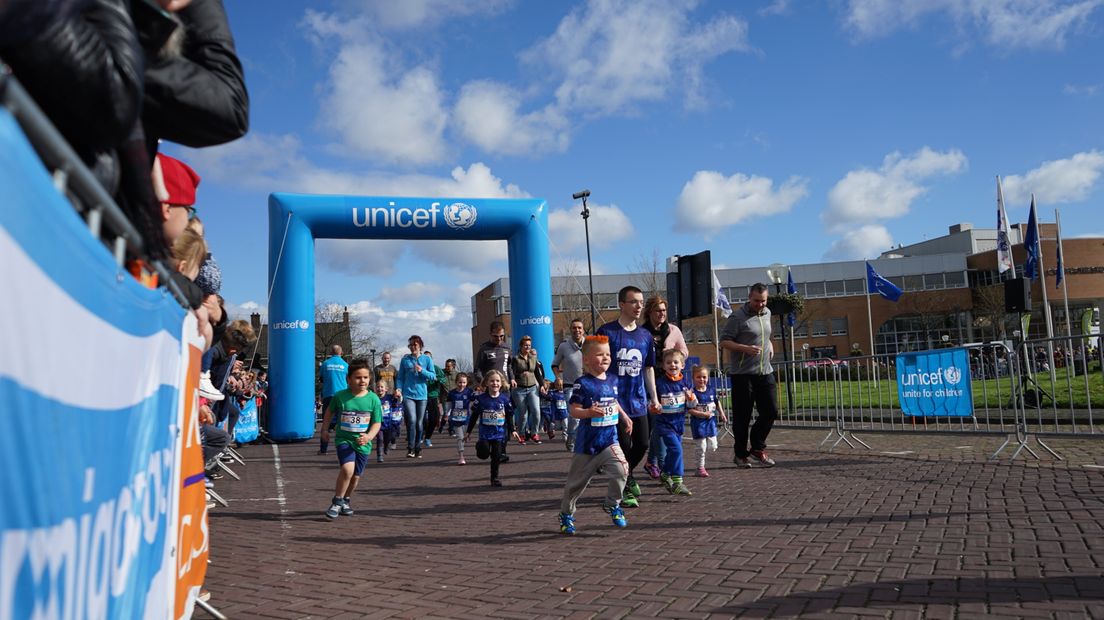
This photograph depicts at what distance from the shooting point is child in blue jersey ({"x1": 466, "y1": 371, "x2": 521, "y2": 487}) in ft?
29.4

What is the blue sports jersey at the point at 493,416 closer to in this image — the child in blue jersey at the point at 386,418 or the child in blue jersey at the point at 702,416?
the child in blue jersey at the point at 702,416

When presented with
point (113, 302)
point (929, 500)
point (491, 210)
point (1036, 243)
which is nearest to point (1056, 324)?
point (1036, 243)

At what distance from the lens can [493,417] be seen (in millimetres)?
9461

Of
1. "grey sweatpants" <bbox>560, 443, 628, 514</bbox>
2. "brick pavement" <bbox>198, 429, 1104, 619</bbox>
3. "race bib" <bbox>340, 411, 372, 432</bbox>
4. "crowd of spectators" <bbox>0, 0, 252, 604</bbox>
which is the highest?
"crowd of spectators" <bbox>0, 0, 252, 604</bbox>

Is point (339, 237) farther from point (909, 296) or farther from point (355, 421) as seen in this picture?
point (909, 296)

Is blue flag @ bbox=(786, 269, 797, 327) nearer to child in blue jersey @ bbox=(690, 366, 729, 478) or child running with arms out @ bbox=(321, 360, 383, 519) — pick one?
child in blue jersey @ bbox=(690, 366, 729, 478)

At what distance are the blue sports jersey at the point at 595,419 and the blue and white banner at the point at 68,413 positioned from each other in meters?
3.77

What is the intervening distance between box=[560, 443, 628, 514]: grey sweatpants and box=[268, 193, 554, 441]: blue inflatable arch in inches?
445

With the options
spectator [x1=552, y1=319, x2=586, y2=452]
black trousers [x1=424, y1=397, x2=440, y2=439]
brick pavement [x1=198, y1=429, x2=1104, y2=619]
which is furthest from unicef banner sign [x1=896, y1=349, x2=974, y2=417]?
black trousers [x1=424, y1=397, x2=440, y2=439]

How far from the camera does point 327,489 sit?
9117mm

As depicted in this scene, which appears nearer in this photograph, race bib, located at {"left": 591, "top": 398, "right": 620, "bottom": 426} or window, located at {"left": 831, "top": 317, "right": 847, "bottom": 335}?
race bib, located at {"left": 591, "top": 398, "right": 620, "bottom": 426}

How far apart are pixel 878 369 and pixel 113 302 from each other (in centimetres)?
1046

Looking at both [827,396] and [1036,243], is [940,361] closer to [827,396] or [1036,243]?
[827,396]

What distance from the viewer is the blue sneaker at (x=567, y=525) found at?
18.7 ft
